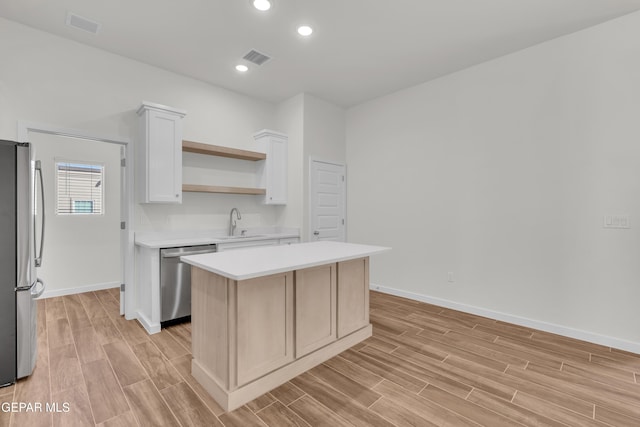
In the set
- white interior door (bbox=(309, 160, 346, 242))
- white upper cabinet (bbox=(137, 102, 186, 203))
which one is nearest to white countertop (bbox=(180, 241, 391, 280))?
white upper cabinet (bbox=(137, 102, 186, 203))

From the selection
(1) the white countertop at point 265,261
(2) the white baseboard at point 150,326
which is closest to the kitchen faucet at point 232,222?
(2) the white baseboard at point 150,326

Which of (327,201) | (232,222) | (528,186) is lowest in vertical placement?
(232,222)

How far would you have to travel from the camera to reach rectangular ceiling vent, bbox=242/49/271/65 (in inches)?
134

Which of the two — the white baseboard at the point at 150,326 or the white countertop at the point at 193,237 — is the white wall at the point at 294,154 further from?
the white baseboard at the point at 150,326

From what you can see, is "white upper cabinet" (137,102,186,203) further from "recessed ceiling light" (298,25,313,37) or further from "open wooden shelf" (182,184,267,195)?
"recessed ceiling light" (298,25,313,37)

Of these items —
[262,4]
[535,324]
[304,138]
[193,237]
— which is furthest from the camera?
[304,138]

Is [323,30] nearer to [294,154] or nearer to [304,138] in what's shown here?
[304,138]

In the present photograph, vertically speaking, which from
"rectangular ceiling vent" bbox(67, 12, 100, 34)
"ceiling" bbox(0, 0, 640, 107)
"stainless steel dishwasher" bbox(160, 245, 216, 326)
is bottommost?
"stainless steel dishwasher" bbox(160, 245, 216, 326)

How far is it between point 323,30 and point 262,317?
9.03 feet

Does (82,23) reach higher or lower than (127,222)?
higher

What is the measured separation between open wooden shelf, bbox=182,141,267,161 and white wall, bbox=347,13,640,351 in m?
2.05

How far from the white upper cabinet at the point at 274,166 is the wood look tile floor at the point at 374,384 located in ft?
7.32

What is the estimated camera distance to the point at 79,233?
4.71m

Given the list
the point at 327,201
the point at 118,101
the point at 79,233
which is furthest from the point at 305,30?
the point at 79,233
